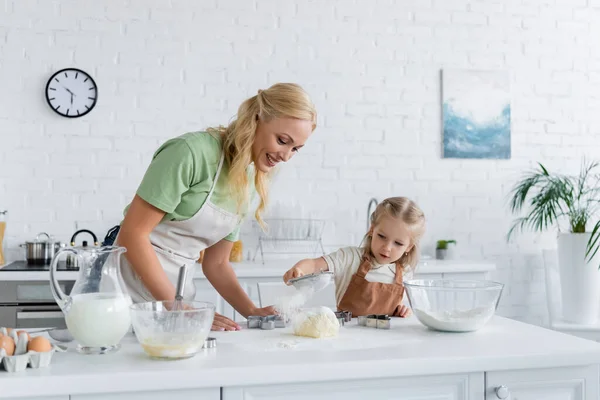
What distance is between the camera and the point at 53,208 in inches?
158

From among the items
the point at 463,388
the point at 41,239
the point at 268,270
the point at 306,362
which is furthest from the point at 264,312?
the point at 41,239

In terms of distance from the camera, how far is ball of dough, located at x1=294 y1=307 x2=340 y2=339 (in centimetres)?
173

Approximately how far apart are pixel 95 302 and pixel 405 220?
4.17 feet

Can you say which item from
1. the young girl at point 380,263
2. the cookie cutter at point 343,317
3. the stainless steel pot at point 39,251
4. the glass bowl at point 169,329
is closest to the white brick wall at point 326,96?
the stainless steel pot at point 39,251

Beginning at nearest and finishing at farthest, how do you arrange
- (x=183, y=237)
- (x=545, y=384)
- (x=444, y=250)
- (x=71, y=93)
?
(x=545, y=384)
(x=183, y=237)
(x=71, y=93)
(x=444, y=250)

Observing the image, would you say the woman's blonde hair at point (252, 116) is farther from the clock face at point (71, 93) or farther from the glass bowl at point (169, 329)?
the clock face at point (71, 93)

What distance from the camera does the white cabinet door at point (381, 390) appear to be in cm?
144

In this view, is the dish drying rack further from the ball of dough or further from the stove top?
the ball of dough

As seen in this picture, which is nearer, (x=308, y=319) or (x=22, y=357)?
(x=22, y=357)

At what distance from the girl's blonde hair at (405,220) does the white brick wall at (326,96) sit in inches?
72.8

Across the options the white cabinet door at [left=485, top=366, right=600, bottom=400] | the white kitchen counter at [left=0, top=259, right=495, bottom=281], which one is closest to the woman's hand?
the white cabinet door at [left=485, top=366, right=600, bottom=400]

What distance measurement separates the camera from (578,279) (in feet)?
13.6

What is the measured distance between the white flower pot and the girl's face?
7.05 feet

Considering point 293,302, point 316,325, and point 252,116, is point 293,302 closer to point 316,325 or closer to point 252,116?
point 316,325
